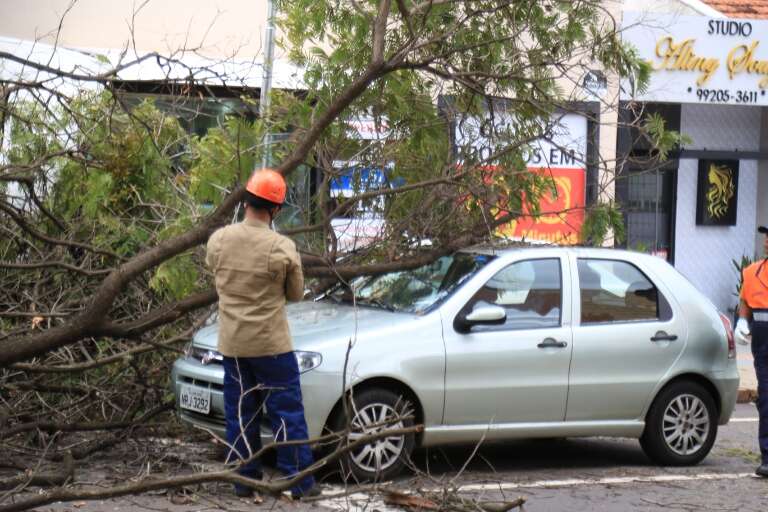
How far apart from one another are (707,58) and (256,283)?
11.7 m

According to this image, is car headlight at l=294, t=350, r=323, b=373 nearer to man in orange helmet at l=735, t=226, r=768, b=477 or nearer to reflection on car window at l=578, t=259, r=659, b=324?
reflection on car window at l=578, t=259, r=659, b=324

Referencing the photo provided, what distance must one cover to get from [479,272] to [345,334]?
3.76ft

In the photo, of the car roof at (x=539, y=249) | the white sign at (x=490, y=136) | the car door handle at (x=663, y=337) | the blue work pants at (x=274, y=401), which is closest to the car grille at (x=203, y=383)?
the blue work pants at (x=274, y=401)

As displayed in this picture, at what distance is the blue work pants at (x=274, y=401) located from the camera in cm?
731

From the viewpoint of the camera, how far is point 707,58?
17.4m

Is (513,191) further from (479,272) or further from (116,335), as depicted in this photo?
(116,335)

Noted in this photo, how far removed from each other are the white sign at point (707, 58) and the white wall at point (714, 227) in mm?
1254

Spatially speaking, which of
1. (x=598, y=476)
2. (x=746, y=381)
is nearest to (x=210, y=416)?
(x=598, y=476)

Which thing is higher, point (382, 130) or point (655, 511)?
point (382, 130)

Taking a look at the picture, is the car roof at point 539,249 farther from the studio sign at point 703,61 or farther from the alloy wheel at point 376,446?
the studio sign at point 703,61

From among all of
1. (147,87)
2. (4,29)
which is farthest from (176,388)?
→ (4,29)

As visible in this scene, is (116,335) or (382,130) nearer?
(116,335)

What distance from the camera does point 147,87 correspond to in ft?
41.8

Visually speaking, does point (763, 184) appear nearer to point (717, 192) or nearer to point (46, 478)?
point (717, 192)
